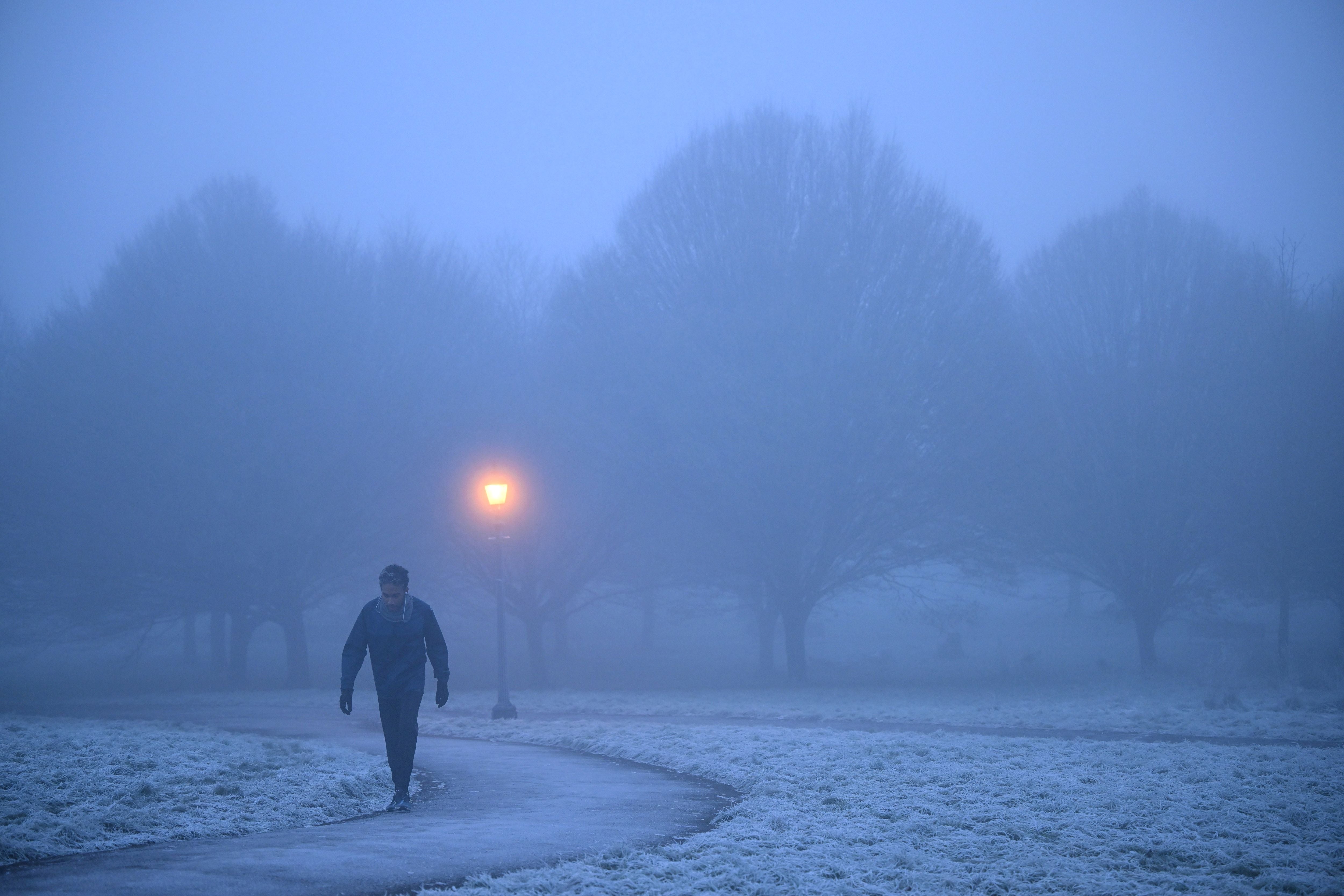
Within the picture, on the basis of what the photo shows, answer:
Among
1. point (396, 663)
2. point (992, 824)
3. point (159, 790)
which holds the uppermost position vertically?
point (396, 663)

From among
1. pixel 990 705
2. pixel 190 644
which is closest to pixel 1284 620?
pixel 990 705

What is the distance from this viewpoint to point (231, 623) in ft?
99.9

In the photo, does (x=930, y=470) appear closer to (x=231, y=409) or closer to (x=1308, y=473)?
(x=1308, y=473)

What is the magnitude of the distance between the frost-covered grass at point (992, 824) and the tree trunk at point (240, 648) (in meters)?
20.0

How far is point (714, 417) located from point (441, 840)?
747 inches

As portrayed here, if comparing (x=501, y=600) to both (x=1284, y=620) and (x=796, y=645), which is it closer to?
(x=796, y=645)

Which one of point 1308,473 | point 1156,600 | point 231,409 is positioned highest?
point 231,409

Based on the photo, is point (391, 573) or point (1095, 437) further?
point (1095, 437)

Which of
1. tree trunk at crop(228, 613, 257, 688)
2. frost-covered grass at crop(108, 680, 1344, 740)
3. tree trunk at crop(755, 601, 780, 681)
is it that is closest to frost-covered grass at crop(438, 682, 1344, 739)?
frost-covered grass at crop(108, 680, 1344, 740)

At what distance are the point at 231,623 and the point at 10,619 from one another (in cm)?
830

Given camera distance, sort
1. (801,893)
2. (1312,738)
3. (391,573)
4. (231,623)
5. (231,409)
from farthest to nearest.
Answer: (231,623) → (231,409) → (1312,738) → (391,573) → (801,893)

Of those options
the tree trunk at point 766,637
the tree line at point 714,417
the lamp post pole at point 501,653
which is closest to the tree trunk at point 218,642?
the tree line at point 714,417

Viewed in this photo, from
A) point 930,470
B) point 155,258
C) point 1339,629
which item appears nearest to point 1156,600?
point 930,470

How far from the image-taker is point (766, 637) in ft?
98.8
